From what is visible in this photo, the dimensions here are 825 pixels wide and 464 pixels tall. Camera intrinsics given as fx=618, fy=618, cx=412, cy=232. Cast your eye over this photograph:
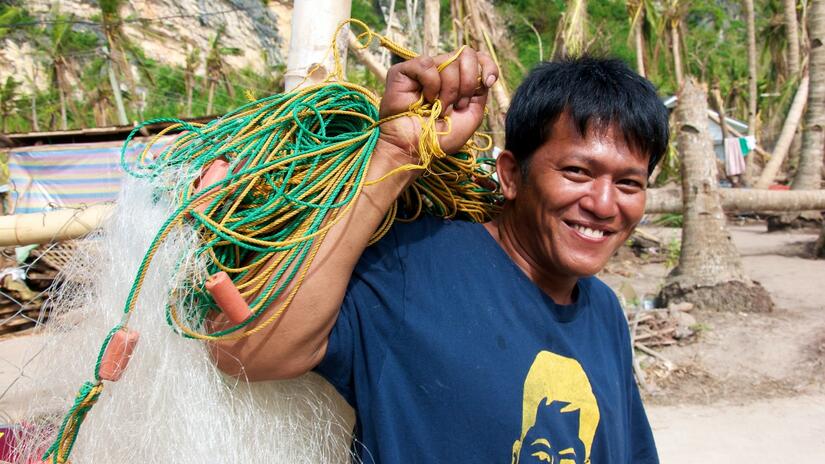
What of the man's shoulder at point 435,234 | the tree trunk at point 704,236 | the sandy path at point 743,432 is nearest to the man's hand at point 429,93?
the man's shoulder at point 435,234

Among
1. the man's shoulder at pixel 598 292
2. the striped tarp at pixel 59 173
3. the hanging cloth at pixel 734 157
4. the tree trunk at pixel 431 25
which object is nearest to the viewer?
the man's shoulder at pixel 598 292

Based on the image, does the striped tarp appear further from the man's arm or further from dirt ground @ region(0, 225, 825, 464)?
the man's arm

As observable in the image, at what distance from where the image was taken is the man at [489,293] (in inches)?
42.6

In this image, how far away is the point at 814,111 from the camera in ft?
29.6

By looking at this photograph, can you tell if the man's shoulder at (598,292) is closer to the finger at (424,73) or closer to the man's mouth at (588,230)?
the man's mouth at (588,230)

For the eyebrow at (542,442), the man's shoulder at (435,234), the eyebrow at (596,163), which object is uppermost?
the eyebrow at (596,163)

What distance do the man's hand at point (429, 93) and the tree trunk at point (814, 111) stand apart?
9282mm

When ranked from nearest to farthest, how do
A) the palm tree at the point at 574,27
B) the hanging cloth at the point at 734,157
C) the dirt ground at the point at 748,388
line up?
the dirt ground at the point at 748,388, the palm tree at the point at 574,27, the hanging cloth at the point at 734,157

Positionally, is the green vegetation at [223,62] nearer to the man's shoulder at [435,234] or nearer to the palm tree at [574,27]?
the palm tree at [574,27]

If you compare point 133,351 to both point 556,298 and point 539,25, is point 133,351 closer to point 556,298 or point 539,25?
point 556,298

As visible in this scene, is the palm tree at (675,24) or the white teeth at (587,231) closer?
the white teeth at (587,231)

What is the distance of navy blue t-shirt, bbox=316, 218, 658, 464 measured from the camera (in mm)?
1113

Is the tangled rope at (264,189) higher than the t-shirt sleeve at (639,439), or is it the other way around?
the tangled rope at (264,189)

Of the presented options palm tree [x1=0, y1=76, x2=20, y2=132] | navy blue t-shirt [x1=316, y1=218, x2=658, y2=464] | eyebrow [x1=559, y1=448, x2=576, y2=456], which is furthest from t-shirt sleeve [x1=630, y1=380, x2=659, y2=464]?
palm tree [x1=0, y1=76, x2=20, y2=132]
